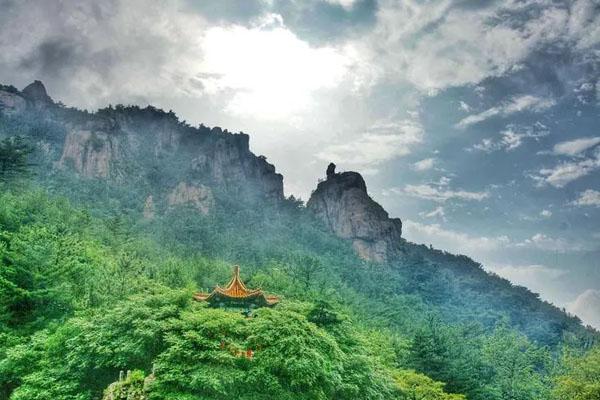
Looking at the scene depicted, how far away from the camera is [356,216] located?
107m

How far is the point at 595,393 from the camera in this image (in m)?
23.5

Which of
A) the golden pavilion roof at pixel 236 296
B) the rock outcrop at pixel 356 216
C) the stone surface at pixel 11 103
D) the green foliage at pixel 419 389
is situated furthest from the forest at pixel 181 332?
the stone surface at pixel 11 103

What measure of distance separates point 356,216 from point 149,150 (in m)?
49.1

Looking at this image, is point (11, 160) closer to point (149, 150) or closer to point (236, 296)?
point (236, 296)

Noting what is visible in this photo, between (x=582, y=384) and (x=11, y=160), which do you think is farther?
(x=11, y=160)

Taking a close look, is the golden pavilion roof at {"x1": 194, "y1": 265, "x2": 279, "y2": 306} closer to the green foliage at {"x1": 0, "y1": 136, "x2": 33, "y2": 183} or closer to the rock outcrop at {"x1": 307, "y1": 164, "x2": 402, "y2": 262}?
the green foliage at {"x1": 0, "y1": 136, "x2": 33, "y2": 183}

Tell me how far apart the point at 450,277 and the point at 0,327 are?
107 m

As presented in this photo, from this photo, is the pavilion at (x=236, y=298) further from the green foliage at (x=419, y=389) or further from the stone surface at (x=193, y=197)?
the stone surface at (x=193, y=197)

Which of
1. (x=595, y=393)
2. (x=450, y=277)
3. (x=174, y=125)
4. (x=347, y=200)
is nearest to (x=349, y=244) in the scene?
(x=347, y=200)

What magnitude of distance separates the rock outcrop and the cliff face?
11188 mm

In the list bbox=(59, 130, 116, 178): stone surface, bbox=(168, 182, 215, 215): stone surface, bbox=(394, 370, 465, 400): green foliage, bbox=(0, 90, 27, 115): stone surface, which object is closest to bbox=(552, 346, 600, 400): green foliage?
bbox=(394, 370, 465, 400): green foliage

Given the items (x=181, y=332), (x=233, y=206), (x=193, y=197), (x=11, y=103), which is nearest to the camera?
(x=181, y=332)

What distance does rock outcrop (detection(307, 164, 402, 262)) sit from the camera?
4131 inches

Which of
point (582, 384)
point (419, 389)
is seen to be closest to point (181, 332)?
point (419, 389)
